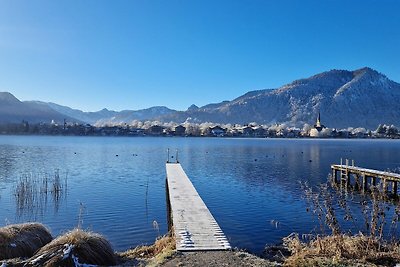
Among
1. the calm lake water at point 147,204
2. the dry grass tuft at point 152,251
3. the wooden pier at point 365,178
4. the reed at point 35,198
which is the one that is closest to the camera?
the dry grass tuft at point 152,251

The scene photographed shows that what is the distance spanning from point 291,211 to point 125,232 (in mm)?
11470

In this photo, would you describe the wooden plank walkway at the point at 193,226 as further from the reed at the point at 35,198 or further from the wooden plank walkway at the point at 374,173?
the wooden plank walkway at the point at 374,173

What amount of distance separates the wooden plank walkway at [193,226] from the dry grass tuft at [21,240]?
15.8ft

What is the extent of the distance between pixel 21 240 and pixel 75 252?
2.89 m

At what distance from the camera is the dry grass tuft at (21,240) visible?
12305mm

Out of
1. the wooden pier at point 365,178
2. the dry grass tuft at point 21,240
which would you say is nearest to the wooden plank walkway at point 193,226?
the dry grass tuft at point 21,240

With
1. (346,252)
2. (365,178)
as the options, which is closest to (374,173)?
(365,178)

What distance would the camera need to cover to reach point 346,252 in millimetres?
11594

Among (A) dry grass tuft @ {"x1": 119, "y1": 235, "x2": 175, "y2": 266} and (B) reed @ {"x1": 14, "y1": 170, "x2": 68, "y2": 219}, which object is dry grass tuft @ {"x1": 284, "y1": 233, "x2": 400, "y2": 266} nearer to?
(A) dry grass tuft @ {"x1": 119, "y1": 235, "x2": 175, "y2": 266}

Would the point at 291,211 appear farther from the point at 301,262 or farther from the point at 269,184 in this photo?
the point at 301,262

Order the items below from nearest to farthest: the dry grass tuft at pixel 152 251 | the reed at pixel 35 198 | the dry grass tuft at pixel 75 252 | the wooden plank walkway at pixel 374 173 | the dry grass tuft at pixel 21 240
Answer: the dry grass tuft at pixel 75 252, the dry grass tuft at pixel 21 240, the dry grass tuft at pixel 152 251, the reed at pixel 35 198, the wooden plank walkway at pixel 374 173

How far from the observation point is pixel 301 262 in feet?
35.2

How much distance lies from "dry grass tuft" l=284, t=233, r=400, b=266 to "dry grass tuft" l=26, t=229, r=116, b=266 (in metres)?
5.62

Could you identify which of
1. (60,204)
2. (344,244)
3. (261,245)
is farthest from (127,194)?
(344,244)
